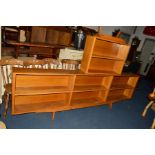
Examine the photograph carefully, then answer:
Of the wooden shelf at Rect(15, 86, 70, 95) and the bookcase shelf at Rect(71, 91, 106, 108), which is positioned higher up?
the wooden shelf at Rect(15, 86, 70, 95)

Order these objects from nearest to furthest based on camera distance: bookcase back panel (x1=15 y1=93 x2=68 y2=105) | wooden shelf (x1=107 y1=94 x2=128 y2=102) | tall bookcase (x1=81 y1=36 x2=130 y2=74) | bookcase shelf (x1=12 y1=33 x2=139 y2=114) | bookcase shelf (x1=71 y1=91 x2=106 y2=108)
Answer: bookcase shelf (x1=12 y1=33 x2=139 y2=114), bookcase back panel (x1=15 y1=93 x2=68 y2=105), tall bookcase (x1=81 y1=36 x2=130 y2=74), bookcase shelf (x1=71 y1=91 x2=106 y2=108), wooden shelf (x1=107 y1=94 x2=128 y2=102)

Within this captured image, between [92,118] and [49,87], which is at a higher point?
[49,87]

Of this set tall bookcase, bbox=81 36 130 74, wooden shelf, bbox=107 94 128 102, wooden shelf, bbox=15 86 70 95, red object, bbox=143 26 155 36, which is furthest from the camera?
red object, bbox=143 26 155 36

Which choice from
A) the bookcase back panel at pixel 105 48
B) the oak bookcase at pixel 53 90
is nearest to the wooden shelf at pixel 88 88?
the oak bookcase at pixel 53 90

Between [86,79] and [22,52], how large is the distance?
2.36 m

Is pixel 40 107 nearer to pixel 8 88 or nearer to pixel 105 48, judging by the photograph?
pixel 8 88

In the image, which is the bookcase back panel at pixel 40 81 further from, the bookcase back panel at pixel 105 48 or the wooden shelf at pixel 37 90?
the bookcase back panel at pixel 105 48

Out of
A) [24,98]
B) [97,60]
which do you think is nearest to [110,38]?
[97,60]

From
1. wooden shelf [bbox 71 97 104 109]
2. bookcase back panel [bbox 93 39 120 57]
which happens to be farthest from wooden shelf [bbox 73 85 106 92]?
bookcase back panel [bbox 93 39 120 57]

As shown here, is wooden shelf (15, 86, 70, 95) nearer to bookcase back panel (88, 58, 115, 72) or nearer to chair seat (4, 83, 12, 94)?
chair seat (4, 83, 12, 94)

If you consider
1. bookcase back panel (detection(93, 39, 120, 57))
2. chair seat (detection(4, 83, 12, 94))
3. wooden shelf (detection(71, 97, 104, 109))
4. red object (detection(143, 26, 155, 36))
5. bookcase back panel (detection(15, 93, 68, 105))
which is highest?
red object (detection(143, 26, 155, 36))
